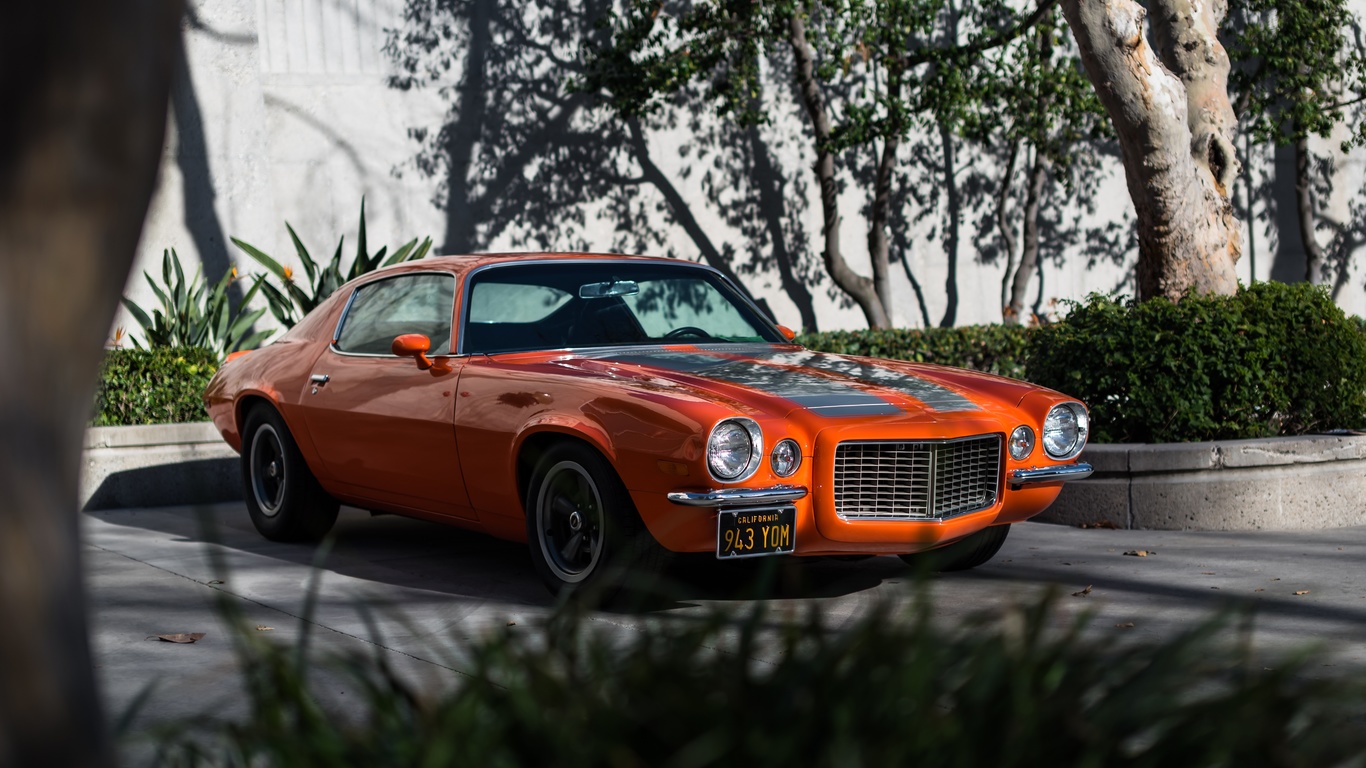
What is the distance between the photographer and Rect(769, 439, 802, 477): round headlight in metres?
5.09

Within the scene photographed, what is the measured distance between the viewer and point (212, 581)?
20.1 feet

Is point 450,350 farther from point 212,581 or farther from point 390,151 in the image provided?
point 390,151

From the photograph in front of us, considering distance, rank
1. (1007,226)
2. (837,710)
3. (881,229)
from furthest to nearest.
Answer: (1007,226)
(881,229)
(837,710)

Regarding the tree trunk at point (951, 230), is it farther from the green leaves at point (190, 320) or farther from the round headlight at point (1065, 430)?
the round headlight at point (1065, 430)

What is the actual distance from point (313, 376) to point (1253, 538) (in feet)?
15.5

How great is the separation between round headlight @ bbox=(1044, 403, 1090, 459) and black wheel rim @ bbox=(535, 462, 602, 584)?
1.92 meters

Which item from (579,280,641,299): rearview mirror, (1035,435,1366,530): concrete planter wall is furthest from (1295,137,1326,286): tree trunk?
(579,280,641,299): rearview mirror

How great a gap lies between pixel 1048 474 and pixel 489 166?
28.6ft

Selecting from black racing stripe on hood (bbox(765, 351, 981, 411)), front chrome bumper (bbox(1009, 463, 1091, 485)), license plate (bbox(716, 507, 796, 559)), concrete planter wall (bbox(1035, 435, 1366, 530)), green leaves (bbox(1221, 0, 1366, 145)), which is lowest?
concrete planter wall (bbox(1035, 435, 1366, 530))

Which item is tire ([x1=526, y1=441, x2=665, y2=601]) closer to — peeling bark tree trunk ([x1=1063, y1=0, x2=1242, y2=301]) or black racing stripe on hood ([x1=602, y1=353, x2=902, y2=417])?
black racing stripe on hood ([x1=602, y1=353, x2=902, y2=417])

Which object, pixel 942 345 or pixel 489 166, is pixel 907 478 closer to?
pixel 942 345

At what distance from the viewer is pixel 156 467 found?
352 inches

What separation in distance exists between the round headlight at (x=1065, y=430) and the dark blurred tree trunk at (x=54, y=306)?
15.4 feet

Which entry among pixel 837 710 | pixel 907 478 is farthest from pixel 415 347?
pixel 837 710
